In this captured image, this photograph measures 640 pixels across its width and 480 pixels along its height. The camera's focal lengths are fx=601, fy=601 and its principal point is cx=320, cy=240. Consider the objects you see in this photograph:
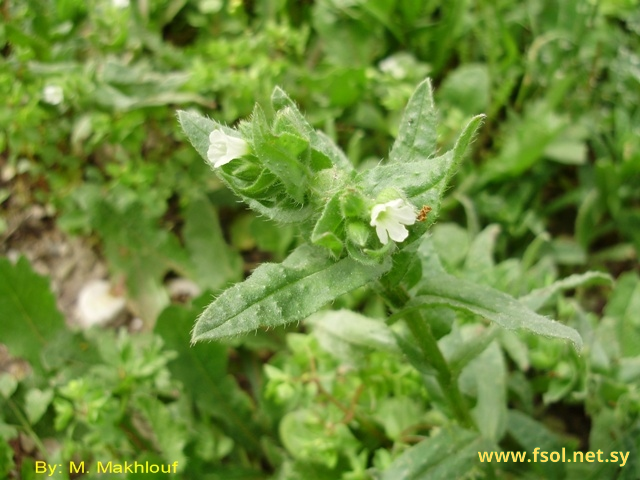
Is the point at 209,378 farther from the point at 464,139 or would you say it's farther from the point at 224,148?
the point at 464,139

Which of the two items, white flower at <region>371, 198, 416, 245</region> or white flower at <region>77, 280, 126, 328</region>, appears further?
white flower at <region>77, 280, 126, 328</region>

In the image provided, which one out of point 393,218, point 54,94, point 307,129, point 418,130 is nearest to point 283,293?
point 393,218

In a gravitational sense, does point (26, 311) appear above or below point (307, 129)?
below

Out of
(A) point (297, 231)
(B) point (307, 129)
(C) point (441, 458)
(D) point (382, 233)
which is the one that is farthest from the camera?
(A) point (297, 231)

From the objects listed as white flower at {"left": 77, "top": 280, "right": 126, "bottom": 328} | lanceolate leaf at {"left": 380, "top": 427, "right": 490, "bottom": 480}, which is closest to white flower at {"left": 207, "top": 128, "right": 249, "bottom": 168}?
lanceolate leaf at {"left": 380, "top": 427, "right": 490, "bottom": 480}

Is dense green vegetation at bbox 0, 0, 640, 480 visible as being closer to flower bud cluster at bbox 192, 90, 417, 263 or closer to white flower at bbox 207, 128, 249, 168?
flower bud cluster at bbox 192, 90, 417, 263

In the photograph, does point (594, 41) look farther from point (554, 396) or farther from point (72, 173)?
point (72, 173)

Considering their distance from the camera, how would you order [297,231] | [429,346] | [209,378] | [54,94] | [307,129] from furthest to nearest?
[54,94], [209,378], [297,231], [429,346], [307,129]
